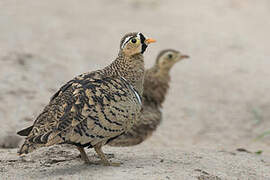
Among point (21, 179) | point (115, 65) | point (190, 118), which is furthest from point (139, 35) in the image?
point (190, 118)

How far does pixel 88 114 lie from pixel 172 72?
632cm

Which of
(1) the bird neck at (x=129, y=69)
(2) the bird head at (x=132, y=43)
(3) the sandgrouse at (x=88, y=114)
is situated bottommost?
(3) the sandgrouse at (x=88, y=114)

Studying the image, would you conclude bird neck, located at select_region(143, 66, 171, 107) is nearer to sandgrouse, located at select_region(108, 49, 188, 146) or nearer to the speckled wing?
sandgrouse, located at select_region(108, 49, 188, 146)

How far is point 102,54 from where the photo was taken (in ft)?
36.6

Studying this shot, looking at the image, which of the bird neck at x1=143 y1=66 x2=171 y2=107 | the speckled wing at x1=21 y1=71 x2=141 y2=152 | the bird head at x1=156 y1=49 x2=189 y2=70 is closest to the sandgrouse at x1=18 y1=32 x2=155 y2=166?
the speckled wing at x1=21 y1=71 x2=141 y2=152

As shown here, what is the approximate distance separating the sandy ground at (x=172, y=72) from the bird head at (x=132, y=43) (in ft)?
3.43

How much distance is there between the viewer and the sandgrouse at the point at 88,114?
4391 mm

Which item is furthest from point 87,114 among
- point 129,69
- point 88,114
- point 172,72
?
point 172,72

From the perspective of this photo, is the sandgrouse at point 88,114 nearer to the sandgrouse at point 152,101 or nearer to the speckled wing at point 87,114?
the speckled wing at point 87,114

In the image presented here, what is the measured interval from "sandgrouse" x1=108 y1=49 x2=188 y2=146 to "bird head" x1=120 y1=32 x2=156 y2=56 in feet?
5.10

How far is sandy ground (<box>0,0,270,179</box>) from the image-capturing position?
523 centimetres

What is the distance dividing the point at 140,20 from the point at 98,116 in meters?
8.99

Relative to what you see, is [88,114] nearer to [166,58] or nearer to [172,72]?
[166,58]

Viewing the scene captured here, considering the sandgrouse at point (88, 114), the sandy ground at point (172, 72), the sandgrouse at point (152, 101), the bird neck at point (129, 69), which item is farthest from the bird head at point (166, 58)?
the sandgrouse at point (88, 114)
